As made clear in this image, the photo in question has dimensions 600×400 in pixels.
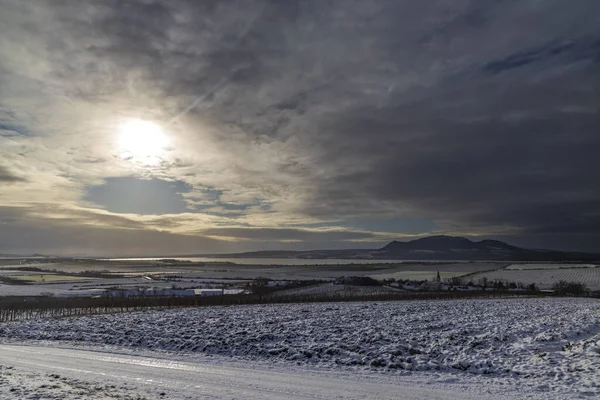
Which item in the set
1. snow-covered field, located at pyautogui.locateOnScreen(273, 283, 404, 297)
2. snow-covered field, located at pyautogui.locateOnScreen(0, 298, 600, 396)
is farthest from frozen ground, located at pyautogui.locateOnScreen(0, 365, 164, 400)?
snow-covered field, located at pyautogui.locateOnScreen(273, 283, 404, 297)

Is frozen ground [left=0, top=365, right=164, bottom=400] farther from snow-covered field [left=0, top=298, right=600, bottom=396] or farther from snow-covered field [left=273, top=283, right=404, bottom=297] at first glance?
snow-covered field [left=273, top=283, right=404, bottom=297]

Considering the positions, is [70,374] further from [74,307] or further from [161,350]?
[74,307]

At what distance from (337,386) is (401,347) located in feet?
22.2

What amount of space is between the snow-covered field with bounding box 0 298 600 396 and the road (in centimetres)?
266

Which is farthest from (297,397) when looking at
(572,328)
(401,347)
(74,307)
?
(74,307)

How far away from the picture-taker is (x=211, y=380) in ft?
49.1

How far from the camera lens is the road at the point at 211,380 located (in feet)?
43.3

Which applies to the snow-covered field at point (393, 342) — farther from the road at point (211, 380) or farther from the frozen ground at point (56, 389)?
the frozen ground at point (56, 389)

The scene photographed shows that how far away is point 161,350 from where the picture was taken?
873 inches

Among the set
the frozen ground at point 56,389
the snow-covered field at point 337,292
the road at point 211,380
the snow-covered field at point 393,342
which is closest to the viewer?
the frozen ground at point 56,389

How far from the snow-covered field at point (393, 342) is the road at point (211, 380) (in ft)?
8.73

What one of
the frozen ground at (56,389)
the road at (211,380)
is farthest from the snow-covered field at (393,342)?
the frozen ground at (56,389)

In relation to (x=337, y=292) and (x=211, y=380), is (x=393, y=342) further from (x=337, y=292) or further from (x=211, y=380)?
(x=337, y=292)

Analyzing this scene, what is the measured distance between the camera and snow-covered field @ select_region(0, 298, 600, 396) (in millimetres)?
16422
